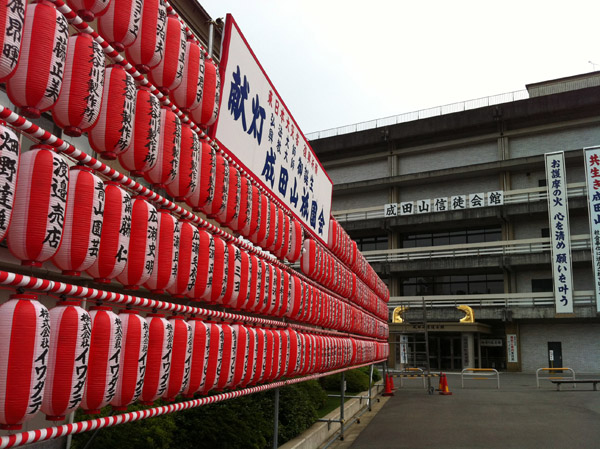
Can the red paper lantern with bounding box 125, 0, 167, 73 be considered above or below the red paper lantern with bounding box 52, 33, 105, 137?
above

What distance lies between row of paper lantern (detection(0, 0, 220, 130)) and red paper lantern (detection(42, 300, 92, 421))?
1.22 m

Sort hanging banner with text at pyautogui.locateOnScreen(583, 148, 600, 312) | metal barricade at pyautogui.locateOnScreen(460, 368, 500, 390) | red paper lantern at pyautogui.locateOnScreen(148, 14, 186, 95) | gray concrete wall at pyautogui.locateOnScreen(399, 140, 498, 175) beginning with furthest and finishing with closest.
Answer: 1. gray concrete wall at pyautogui.locateOnScreen(399, 140, 498, 175)
2. hanging banner with text at pyautogui.locateOnScreen(583, 148, 600, 312)
3. metal barricade at pyautogui.locateOnScreen(460, 368, 500, 390)
4. red paper lantern at pyautogui.locateOnScreen(148, 14, 186, 95)

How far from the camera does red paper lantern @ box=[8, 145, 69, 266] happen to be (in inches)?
114

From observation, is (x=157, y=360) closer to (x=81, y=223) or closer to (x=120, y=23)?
(x=81, y=223)

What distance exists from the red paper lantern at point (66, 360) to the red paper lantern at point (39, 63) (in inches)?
49.5

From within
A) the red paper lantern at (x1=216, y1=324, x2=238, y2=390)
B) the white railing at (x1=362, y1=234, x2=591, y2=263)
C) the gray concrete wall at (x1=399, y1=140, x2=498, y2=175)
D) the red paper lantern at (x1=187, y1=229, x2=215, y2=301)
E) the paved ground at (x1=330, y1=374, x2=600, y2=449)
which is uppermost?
the gray concrete wall at (x1=399, y1=140, x2=498, y2=175)

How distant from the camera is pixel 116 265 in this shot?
359 cm

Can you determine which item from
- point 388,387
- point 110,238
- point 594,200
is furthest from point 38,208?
point 594,200

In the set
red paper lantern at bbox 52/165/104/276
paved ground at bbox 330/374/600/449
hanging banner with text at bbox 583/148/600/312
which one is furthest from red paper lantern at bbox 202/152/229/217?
hanging banner with text at bbox 583/148/600/312

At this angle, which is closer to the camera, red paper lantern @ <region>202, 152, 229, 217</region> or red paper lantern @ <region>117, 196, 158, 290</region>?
red paper lantern @ <region>117, 196, 158, 290</region>

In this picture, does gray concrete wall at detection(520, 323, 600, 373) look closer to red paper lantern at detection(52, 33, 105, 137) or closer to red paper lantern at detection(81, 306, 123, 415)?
red paper lantern at detection(81, 306, 123, 415)

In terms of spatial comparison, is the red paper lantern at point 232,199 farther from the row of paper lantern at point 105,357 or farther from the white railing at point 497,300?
the white railing at point 497,300

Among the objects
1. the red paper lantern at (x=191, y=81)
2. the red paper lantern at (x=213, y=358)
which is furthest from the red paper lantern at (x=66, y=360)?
the red paper lantern at (x=191, y=81)

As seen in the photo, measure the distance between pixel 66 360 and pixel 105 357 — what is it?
0.36 metres
